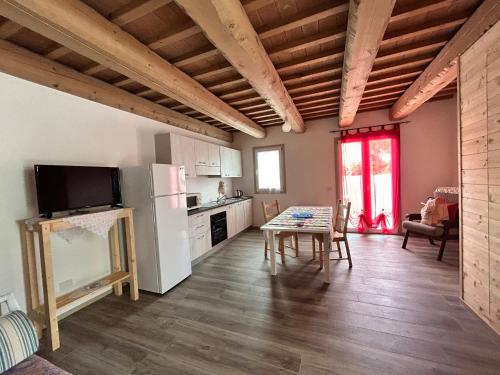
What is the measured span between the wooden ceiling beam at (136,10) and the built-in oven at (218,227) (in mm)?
2877

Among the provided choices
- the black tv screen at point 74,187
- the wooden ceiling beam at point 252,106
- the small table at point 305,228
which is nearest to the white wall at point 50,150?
the black tv screen at point 74,187

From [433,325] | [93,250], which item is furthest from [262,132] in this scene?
[433,325]

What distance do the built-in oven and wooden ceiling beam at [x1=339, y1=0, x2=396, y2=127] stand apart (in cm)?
289

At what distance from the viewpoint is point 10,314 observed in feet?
4.10

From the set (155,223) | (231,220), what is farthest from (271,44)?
(231,220)

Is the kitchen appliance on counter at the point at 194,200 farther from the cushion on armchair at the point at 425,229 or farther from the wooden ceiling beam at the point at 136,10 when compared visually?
the cushion on armchair at the point at 425,229

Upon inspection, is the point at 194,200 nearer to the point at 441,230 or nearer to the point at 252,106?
the point at 252,106

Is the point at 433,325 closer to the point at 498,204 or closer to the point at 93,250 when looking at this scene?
the point at 498,204

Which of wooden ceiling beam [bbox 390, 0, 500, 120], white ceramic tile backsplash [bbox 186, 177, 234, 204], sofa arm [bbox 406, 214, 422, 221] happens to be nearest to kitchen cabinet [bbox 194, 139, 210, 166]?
white ceramic tile backsplash [bbox 186, 177, 234, 204]

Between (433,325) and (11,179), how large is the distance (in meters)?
3.94

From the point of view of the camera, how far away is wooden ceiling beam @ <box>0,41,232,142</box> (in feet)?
5.96

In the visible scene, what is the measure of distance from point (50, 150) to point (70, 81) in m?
0.77

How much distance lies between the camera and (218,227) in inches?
156

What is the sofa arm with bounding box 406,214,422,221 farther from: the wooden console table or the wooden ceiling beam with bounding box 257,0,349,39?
the wooden console table
